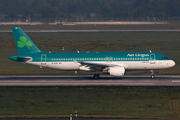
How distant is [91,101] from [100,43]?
61.7 metres

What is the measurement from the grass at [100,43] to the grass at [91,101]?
24.3 meters

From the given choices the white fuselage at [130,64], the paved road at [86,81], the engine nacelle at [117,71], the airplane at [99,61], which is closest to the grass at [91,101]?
the paved road at [86,81]

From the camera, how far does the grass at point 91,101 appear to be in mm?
27203

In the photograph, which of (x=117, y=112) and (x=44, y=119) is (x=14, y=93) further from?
(x=117, y=112)

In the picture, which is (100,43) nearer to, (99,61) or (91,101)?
(99,61)

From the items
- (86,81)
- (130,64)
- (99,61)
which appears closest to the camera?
(86,81)

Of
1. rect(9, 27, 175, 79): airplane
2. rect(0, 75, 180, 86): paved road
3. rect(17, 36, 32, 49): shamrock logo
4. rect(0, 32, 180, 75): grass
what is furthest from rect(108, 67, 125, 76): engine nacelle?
rect(0, 32, 180, 75): grass

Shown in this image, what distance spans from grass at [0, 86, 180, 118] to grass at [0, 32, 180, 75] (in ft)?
79.6

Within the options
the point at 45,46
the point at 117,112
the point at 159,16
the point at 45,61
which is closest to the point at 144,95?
the point at 117,112

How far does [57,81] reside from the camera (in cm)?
4578

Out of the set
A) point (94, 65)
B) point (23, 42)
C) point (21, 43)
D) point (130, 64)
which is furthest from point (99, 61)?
point (21, 43)

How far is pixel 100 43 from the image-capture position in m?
92.9

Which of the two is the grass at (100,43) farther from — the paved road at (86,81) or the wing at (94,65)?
the wing at (94,65)

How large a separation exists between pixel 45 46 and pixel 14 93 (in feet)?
178
